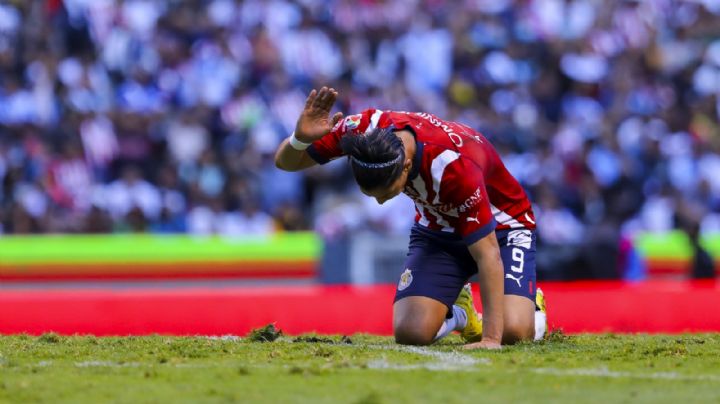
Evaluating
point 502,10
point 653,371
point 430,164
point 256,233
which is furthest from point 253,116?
point 653,371

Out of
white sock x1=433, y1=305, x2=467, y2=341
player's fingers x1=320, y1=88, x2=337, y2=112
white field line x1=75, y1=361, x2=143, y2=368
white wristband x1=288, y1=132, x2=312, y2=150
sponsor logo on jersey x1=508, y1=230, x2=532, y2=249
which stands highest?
player's fingers x1=320, y1=88, x2=337, y2=112

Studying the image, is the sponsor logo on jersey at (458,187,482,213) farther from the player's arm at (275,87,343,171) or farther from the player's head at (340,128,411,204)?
the player's arm at (275,87,343,171)

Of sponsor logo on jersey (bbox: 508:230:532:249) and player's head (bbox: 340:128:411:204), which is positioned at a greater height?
player's head (bbox: 340:128:411:204)

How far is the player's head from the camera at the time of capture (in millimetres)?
6242

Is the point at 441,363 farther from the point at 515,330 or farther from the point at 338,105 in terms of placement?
the point at 338,105

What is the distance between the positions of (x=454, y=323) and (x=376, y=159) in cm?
194

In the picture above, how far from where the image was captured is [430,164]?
6.62 metres

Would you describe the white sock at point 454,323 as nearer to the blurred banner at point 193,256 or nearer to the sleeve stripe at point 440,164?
the sleeve stripe at point 440,164

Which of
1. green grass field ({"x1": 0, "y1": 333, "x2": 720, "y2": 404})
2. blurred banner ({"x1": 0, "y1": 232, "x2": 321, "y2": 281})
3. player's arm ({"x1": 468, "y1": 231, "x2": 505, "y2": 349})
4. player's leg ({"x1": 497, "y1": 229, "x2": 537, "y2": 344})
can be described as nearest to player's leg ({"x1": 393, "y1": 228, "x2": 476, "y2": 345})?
green grass field ({"x1": 0, "y1": 333, "x2": 720, "y2": 404})

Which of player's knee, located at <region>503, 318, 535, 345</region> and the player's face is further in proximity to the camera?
player's knee, located at <region>503, 318, 535, 345</region>

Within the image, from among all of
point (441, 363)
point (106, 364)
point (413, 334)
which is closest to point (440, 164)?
point (441, 363)

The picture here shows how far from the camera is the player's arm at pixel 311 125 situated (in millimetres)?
6785

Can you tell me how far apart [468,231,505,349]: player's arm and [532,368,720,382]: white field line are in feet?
2.93

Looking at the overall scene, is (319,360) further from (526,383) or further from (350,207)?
(350,207)
